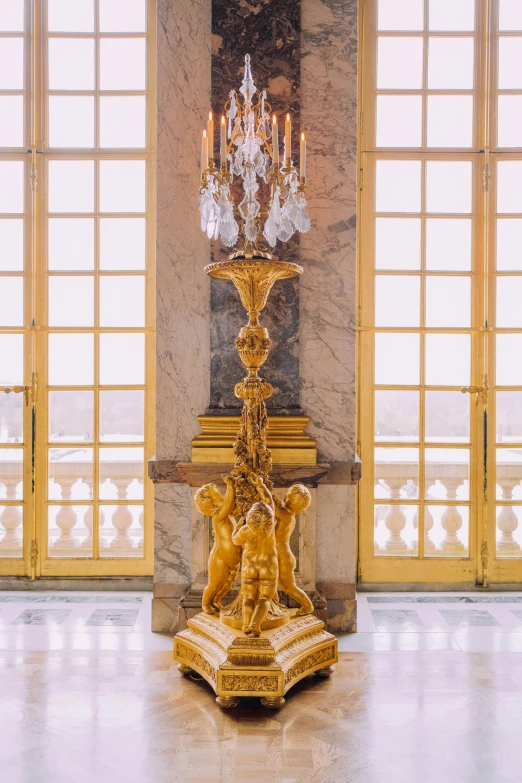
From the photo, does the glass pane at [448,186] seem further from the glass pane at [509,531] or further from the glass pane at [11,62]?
the glass pane at [11,62]

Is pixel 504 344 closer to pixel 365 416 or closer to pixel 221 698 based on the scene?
pixel 365 416

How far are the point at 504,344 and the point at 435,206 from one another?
1.01m

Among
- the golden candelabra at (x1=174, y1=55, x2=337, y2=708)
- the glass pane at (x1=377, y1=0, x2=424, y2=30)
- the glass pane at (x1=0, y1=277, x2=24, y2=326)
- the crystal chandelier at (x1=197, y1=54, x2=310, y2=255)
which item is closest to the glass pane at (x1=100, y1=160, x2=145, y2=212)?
the glass pane at (x1=0, y1=277, x2=24, y2=326)

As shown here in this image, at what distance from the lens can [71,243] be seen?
165 inches

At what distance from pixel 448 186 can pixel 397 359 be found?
118 cm

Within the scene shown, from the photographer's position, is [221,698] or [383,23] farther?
[383,23]

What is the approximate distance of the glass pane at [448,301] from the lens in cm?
415

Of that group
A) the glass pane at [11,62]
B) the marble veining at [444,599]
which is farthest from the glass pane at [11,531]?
the glass pane at [11,62]

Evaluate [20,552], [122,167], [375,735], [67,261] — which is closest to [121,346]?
[67,261]

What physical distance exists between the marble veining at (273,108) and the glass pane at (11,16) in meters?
1.57

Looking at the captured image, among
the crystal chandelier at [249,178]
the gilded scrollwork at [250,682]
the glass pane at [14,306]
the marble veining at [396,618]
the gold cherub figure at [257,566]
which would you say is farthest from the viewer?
the glass pane at [14,306]

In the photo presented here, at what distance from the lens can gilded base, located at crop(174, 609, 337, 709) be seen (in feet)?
8.46

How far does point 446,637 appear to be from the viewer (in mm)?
3371

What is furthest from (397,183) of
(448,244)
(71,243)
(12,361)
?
(12,361)
